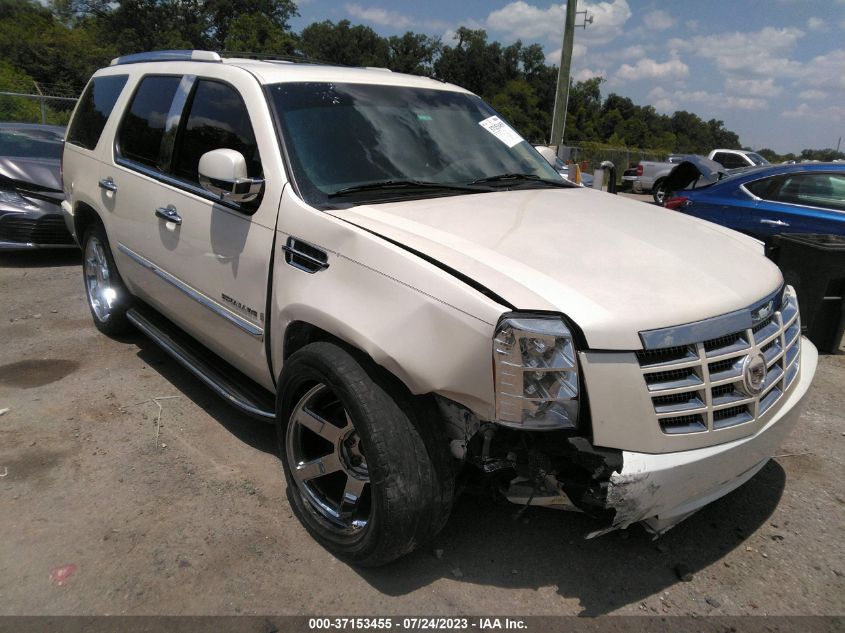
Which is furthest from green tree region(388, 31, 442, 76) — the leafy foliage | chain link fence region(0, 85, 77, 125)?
chain link fence region(0, 85, 77, 125)

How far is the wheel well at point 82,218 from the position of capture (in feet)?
16.4

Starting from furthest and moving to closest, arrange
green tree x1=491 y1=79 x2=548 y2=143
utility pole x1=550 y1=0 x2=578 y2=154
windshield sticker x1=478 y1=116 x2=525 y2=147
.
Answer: green tree x1=491 y1=79 x2=548 y2=143 → utility pole x1=550 y1=0 x2=578 y2=154 → windshield sticker x1=478 y1=116 x2=525 y2=147

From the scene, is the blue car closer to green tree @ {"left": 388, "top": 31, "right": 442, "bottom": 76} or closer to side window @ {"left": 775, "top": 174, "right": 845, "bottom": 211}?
side window @ {"left": 775, "top": 174, "right": 845, "bottom": 211}

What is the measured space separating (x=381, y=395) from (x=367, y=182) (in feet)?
3.73

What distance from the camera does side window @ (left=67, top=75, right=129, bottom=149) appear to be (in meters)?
4.76

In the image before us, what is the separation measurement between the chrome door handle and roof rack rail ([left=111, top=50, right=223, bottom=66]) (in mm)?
899

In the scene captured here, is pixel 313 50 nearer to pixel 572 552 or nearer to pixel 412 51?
pixel 412 51

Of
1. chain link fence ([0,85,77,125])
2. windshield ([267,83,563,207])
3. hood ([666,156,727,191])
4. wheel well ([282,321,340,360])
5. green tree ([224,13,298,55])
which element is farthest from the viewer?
green tree ([224,13,298,55])

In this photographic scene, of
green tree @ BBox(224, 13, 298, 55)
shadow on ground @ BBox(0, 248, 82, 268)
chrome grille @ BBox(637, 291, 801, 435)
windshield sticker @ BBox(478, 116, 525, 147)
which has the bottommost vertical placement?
shadow on ground @ BBox(0, 248, 82, 268)

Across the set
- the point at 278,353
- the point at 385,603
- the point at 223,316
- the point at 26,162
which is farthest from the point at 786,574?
the point at 26,162

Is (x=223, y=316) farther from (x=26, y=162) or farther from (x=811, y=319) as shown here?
(x=26, y=162)

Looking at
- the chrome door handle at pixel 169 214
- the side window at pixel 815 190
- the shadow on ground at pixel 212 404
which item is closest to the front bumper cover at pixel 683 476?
the shadow on ground at pixel 212 404

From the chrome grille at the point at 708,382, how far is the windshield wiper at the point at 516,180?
1538 millimetres

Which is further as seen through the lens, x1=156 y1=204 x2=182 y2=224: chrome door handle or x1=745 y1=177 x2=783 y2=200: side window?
x1=745 y1=177 x2=783 y2=200: side window
